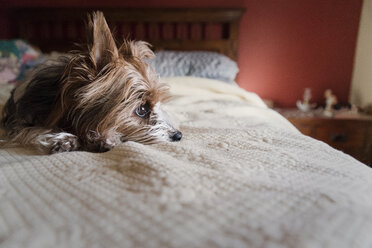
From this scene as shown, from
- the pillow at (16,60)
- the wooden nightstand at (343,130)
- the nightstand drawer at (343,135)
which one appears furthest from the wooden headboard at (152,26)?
the nightstand drawer at (343,135)

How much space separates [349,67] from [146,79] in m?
2.91

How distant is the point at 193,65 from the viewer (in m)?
2.56

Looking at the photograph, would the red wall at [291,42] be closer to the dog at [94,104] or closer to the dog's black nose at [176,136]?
the dog at [94,104]

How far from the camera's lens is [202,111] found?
1.70 metres

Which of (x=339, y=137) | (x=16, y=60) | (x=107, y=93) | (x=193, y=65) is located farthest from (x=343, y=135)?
(x=16, y=60)

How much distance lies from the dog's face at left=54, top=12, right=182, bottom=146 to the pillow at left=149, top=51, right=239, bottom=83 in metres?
1.26

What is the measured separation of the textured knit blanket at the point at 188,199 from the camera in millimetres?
459

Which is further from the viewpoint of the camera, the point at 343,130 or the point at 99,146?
the point at 343,130

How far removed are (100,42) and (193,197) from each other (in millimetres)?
785

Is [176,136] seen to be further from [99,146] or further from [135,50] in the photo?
[135,50]

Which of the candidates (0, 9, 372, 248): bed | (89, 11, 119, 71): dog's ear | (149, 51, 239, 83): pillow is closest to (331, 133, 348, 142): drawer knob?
(149, 51, 239, 83): pillow

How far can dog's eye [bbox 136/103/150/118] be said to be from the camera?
1.27m

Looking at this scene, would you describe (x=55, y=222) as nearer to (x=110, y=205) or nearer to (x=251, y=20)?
(x=110, y=205)

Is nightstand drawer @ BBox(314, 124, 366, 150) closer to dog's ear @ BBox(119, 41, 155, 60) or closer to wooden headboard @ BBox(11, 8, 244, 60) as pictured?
wooden headboard @ BBox(11, 8, 244, 60)
